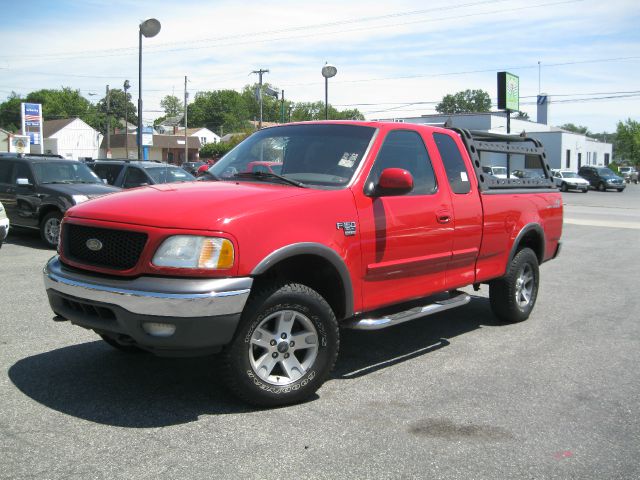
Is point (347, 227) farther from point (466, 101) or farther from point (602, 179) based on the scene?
point (466, 101)

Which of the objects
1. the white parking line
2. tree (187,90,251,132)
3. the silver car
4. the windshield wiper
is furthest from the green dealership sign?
tree (187,90,251,132)

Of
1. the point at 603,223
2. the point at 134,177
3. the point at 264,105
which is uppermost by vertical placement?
the point at 264,105

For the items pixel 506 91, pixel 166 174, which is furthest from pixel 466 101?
pixel 166 174

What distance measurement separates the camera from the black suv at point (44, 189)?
11742mm

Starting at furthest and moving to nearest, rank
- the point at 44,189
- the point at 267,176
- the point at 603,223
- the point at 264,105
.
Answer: the point at 264,105 → the point at 603,223 → the point at 44,189 → the point at 267,176

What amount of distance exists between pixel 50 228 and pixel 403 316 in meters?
9.09

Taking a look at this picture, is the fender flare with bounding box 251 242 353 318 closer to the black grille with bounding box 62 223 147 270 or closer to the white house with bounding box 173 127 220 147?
the black grille with bounding box 62 223 147 270

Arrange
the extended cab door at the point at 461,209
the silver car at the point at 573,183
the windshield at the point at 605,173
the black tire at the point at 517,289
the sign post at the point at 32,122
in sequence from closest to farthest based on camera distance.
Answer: the extended cab door at the point at 461,209
the black tire at the point at 517,289
the silver car at the point at 573,183
the windshield at the point at 605,173
the sign post at the point at 32,122

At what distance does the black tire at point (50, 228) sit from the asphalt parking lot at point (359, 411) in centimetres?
566

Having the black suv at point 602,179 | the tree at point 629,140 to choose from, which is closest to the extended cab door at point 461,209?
the black suv at point 602,179

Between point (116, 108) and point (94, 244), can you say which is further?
point (116, 108)

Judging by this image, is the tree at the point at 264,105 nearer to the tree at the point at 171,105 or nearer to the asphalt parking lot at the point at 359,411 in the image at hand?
the tree at the point at 171,105

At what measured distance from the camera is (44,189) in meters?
11.9

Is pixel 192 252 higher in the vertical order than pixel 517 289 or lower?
higher
